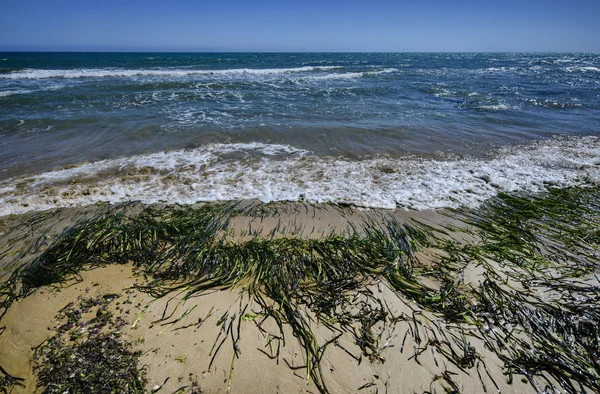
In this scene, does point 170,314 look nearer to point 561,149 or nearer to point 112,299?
point 112,299

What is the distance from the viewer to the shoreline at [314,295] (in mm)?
2348

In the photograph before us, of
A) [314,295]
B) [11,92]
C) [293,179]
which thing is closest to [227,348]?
[314,295]

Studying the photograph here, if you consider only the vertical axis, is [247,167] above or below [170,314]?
above

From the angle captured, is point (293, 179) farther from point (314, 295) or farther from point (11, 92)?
point (11, 92)

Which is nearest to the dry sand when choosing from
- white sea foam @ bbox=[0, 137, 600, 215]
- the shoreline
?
the shoreline

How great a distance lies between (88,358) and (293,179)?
14.4 feet

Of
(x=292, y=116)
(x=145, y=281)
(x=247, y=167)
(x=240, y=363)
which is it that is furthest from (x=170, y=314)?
(x=292, y=116)

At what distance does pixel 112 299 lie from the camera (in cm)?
286

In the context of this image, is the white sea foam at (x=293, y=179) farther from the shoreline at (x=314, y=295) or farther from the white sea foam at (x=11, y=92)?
the white sea foam at (x=11, y=92)

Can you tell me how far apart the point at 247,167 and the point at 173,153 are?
2172 mm

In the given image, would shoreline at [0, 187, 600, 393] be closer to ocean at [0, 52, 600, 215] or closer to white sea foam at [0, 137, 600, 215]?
white sea foam at [0, 137, 600, 215]

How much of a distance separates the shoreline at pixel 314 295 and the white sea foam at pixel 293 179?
0.60 m

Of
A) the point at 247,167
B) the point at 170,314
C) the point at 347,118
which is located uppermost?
the point at 347,118

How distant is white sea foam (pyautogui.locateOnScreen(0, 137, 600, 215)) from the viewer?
5.14 metres
